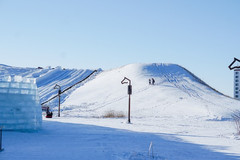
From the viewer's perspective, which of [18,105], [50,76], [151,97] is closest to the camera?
[18,105]

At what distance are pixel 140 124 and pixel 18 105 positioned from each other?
9.67 metres

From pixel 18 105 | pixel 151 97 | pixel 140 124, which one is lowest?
pixel 140 124

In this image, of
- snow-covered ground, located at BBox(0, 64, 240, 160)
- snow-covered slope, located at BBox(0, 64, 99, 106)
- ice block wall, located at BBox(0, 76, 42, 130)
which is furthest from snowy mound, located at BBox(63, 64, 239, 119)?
ice block wall, located at BBox(0, 76, 42, 130)

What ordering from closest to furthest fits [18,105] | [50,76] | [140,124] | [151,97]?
[18,105] < [140,124] < [151,97] < [50,76]

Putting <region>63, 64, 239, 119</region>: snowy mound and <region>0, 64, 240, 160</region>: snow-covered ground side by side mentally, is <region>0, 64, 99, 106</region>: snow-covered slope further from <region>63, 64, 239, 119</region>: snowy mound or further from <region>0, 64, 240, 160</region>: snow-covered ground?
<region>63, 64, 239, 119</region>: snowy mound

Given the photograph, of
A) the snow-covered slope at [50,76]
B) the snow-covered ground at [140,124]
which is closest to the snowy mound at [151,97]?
the snow-covered ground at [140,124]

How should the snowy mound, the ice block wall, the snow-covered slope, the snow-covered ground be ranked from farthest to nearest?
the snow-covered slope
the snowy mound
the ice block wall
the snow-covered ground

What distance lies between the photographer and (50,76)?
66.0 meters

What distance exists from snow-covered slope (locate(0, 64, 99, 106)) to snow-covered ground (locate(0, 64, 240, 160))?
3856 millimetres

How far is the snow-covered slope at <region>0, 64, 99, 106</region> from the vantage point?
5476 centimetres

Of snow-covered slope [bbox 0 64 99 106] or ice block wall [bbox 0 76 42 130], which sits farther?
snow-covered slope [bbox 0 64 99 106]

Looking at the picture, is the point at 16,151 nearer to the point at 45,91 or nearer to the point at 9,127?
the point at 9,127

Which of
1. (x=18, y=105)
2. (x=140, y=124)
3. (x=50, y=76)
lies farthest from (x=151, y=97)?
(x=50, y=76)

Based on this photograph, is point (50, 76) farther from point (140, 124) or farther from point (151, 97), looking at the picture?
point (140, 124)
